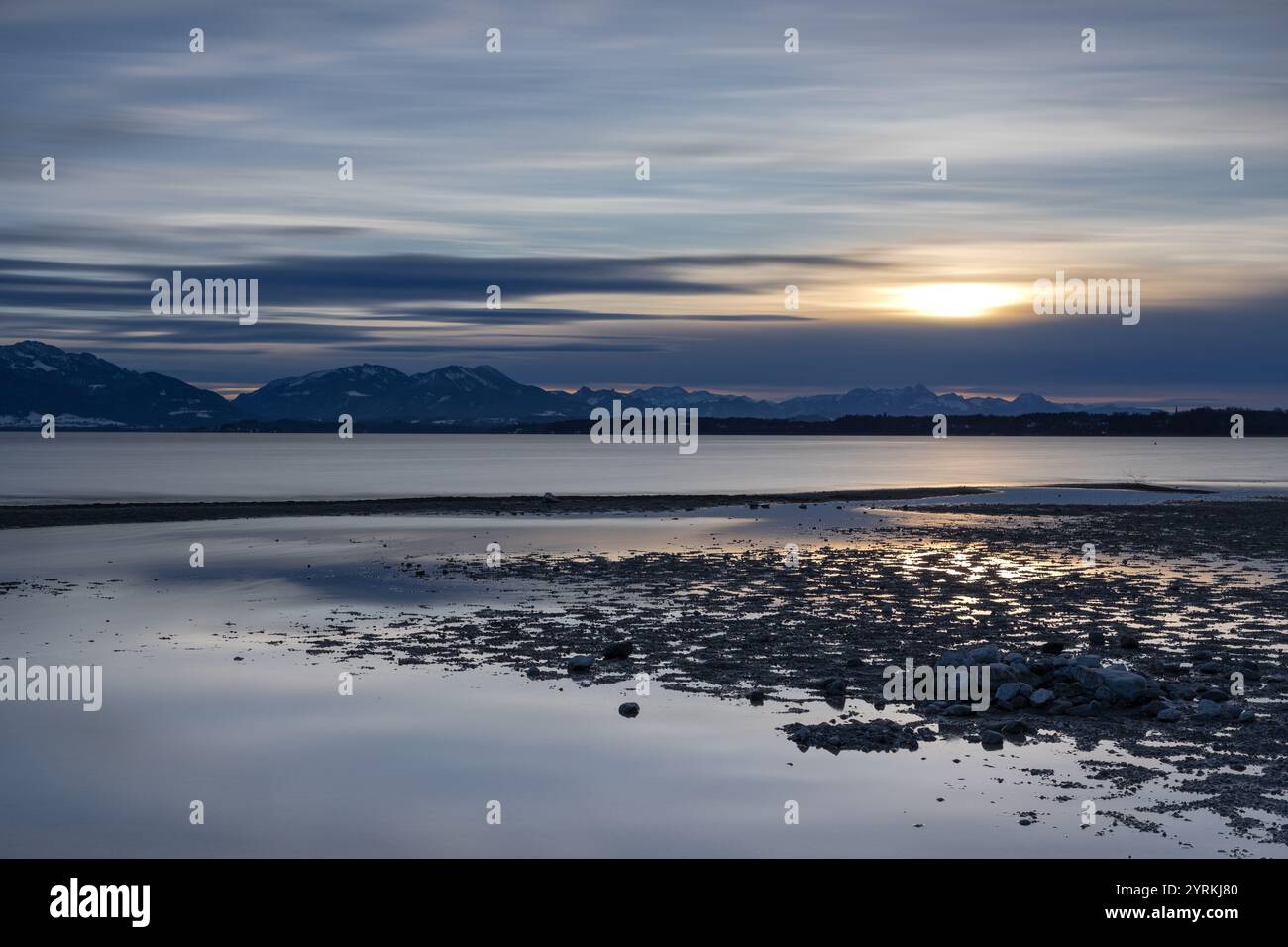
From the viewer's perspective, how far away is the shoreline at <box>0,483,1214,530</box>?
5525 centimetres

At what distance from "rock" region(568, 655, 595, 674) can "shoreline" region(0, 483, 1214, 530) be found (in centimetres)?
3885

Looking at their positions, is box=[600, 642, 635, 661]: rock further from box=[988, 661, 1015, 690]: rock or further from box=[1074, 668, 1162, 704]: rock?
box=[1074, 668, 1162, 704]: rock

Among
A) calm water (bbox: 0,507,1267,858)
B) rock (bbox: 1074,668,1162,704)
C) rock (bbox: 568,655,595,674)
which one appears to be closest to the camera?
calm water (bbox: 0,507,1267,858)

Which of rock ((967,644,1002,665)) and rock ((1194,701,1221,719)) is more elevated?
rock ((967,644,1002,665))

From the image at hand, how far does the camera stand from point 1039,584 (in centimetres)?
3075

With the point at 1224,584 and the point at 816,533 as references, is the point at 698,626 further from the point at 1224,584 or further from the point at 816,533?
the point at 816,533

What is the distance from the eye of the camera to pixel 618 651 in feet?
69.2

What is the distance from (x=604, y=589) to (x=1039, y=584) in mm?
11635

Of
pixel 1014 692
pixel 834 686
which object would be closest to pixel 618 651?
pixel 834 686

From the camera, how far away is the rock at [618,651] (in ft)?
68.8

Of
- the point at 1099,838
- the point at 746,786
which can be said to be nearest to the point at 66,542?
the point at 746,786

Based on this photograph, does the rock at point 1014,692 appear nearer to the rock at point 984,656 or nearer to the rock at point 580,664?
the rock at point 984,656

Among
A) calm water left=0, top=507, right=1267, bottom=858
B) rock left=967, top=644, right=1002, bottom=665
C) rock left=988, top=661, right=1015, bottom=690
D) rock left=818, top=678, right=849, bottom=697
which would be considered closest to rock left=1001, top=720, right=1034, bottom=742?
calm water left=0, top=507, right=1267, bottom=858

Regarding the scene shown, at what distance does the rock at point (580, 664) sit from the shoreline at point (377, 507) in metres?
38.8
